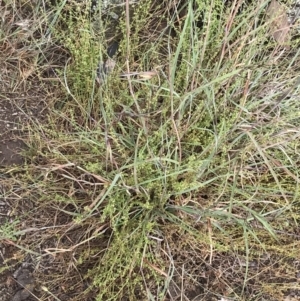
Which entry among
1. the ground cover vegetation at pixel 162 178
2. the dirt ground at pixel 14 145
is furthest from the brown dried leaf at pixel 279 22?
Result: the dirt ground at pixel 14 145

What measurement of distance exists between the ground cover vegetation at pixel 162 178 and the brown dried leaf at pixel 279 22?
0.06 ft

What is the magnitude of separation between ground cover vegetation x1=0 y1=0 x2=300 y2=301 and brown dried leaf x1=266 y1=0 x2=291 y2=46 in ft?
0.06

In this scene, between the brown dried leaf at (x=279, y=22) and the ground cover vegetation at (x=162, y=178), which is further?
the brown dried leaf at (x=279, y=22)

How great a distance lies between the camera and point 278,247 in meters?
1.67

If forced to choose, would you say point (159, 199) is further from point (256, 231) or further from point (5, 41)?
point (5, 41)

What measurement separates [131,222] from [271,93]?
1.96 feet

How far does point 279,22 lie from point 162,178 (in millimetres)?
645

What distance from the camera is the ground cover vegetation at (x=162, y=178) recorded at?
5.24ft

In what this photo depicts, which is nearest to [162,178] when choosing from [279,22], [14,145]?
[14,145]

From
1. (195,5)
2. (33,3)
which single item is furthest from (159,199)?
(33,3)

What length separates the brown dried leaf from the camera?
1.71 m

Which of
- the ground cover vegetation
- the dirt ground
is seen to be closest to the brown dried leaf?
the ground cover vegetation

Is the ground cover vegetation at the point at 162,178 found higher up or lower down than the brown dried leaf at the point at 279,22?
lower down

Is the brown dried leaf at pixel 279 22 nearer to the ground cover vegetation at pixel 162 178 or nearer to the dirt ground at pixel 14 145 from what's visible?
the ground cover vegetation at pixel 162 178
